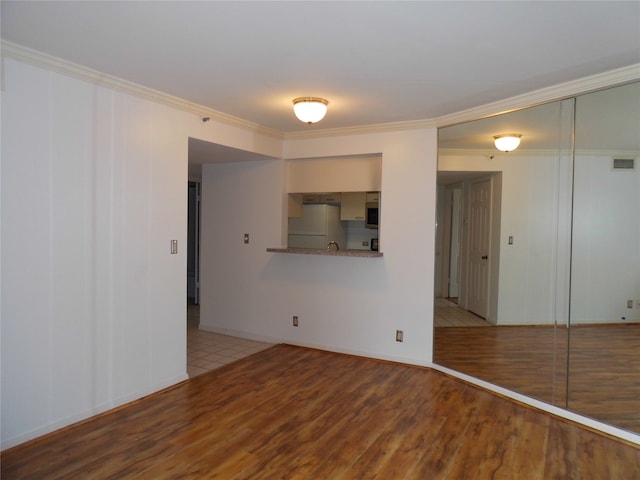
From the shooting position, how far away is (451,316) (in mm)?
4188

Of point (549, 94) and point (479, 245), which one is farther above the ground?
point (549, 94)

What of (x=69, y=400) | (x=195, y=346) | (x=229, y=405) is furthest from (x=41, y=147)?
(x=195, y=346)

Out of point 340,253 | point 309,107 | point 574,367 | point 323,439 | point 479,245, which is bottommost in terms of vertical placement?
point 323,439

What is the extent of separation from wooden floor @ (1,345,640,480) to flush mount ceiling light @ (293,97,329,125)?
7.60ft

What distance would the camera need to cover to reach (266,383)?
3787 mm

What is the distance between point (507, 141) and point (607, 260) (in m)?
1.24

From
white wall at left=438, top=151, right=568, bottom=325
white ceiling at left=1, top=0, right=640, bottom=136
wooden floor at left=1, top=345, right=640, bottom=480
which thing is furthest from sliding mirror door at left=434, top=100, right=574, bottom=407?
white ceiling at left=1, top=0, right=640, bottom=136

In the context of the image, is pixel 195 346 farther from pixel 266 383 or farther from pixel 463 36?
pixel 463 36

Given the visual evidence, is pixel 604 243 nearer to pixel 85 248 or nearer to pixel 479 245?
pixel 479 245

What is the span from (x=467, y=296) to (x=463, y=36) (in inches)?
98.7

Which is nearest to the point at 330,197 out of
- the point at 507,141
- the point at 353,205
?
the point at 353,205

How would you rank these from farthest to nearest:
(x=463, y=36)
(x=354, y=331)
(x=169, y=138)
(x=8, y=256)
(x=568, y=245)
A: (x=354, y=331)
(x=169, y=138)
(x=568, y=245)
(x=8, y=256)
(x=463, y=36)

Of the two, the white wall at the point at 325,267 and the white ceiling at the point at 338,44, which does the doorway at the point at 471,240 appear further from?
the white ceiling at the point at 338,44

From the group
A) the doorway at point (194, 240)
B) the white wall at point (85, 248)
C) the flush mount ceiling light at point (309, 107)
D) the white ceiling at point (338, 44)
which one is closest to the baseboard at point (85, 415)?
the white wall at point (85, 248)
